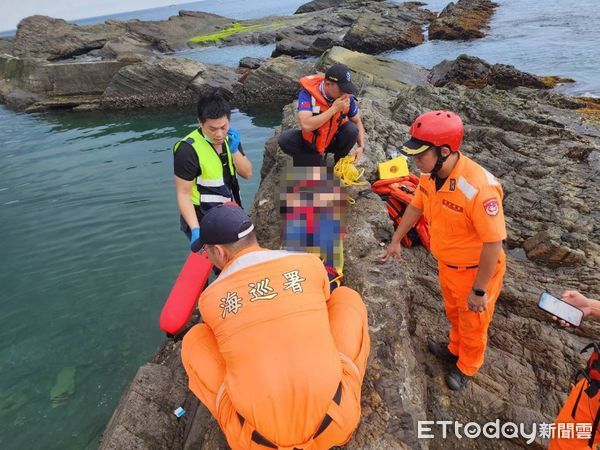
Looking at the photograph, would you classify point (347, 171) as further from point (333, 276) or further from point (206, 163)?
point (206, 163)

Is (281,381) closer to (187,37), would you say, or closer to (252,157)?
(252,157)

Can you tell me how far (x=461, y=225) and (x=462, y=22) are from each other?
133ft

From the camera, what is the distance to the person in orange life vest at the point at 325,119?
4.67 meters

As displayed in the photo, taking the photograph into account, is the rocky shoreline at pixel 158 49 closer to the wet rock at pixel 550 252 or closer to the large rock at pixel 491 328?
A: the large rock at pixel 491 328

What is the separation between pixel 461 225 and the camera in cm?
326

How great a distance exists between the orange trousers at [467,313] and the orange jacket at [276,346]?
5.90 feet

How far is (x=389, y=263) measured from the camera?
177 inches

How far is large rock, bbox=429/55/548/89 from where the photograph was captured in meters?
17.9

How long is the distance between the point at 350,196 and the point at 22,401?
224 inches

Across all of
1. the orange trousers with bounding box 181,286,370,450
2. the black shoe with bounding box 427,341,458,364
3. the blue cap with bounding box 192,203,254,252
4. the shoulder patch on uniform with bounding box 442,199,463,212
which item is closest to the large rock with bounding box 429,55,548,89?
the black shoe with bounding box 427,341,458,364

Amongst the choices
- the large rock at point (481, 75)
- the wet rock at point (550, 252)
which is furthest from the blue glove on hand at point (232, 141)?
the large rock at point (481, 75)

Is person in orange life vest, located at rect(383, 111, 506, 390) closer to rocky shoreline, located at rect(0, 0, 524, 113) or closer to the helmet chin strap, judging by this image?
the helmet chin strap

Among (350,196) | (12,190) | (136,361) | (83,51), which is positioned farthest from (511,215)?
(83,51)

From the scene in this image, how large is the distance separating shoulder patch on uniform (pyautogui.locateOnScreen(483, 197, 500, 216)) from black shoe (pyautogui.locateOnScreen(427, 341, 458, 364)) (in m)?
1.88
